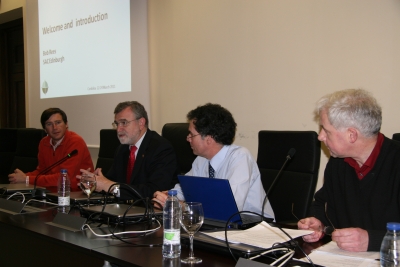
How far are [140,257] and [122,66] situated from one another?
2872 mm

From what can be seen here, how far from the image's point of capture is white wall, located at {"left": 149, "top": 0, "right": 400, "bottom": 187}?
2.44 metres

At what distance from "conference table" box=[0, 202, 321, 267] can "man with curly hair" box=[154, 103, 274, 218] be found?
51 centimetres

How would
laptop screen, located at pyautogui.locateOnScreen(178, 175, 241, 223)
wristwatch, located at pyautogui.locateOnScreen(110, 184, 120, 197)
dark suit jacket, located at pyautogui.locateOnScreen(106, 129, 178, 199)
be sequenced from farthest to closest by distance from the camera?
dark suit jacket, located at pyautogui.locateOnScreen(106, 129, 178, 199) → wristwatch, located at pyautogui.locateOnScreen(110, 184, 120, 197) → laptop screen, located at pyautogui.locateOnScreen(178, 175, 241, 223)

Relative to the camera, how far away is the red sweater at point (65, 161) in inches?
124

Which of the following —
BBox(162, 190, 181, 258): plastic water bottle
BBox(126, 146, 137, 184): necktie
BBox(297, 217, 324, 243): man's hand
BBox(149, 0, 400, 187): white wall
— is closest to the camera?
BBox(162, 190, 181, 258): plastic water bottle

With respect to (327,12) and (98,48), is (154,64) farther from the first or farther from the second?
(327,12)

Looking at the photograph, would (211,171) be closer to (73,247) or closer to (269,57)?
(73,247)

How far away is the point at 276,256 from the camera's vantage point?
4.07 feet

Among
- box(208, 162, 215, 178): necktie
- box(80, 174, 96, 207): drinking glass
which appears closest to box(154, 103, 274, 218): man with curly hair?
box(208, 162, 215, 178): necktie

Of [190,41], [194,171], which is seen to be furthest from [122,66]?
[194,171]

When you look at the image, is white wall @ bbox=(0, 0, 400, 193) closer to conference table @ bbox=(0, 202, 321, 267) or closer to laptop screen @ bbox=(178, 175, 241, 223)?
laptop screen @ bbox=(178, 175, 241, 223)

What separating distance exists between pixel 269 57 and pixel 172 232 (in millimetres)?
1969

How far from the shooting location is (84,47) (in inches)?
169

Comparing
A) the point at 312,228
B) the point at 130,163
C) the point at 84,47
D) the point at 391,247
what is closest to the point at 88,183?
the point at 130,163
